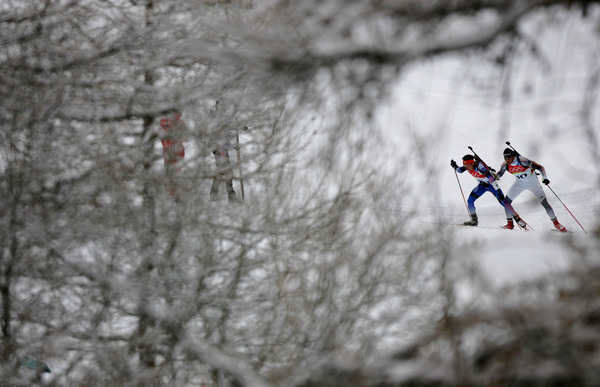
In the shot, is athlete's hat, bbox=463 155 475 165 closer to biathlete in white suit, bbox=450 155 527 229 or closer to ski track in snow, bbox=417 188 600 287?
biathlete in white suit, bbox=450 155 527 229

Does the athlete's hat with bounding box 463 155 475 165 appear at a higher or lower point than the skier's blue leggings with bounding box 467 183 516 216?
higher

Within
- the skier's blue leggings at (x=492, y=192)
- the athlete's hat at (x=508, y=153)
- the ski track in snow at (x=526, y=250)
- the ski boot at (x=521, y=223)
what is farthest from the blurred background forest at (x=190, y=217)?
the ski boot at (x=521, y=223)

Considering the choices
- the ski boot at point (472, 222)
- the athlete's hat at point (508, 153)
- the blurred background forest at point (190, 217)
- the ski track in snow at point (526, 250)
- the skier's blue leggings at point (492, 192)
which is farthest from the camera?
the ski boot at point (472, 222)

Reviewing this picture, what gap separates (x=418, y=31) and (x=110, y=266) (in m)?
4.83

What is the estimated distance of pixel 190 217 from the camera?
7355mm

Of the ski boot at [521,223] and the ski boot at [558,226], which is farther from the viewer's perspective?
the ski boot at [521,223]

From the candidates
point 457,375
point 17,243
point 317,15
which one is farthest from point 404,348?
point 17,243

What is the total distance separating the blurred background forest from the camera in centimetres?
599

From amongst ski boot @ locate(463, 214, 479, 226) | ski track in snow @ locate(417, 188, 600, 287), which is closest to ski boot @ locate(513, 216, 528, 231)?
ski track in snow @ locate(417, 188, 600, 287)

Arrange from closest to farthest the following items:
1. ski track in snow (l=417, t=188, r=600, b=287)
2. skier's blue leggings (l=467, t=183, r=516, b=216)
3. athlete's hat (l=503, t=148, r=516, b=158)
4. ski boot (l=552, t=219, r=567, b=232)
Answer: ski track in snow (l=417, t=188, r=600, b=287) < athlete's hat (l=503, t=148, r=516, b=158) < ski boot (l=552, t=219, r=567, b=232) < skier's blue leggings (l=467, t=183, r=516, b=216)

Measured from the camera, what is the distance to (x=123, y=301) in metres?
7.02

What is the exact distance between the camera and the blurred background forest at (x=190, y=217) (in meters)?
5.99

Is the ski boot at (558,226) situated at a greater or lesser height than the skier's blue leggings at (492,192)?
lesser

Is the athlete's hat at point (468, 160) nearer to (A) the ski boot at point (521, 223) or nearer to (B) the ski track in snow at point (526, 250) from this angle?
(B) the ski track in snow at point (526, 250)
